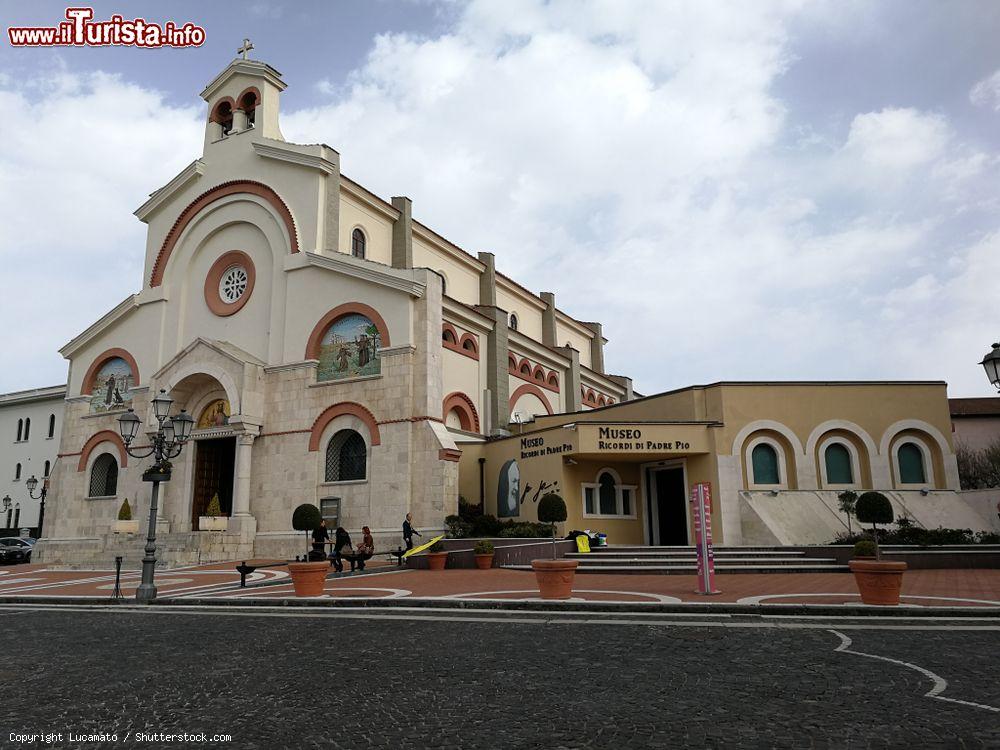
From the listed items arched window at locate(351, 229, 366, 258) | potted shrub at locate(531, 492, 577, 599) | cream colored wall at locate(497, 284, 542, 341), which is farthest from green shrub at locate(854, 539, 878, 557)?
cream colored wall at locate(497, 284, 542, 341)

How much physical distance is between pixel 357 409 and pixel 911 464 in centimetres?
1829

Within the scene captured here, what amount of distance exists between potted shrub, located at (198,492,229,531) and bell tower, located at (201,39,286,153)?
50.2 feet

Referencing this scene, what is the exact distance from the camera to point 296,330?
93.6 feet

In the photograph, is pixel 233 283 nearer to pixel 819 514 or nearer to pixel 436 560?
pixel 436 560

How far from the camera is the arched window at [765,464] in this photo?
Result: 2336cm

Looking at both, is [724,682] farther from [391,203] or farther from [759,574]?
[391,203]

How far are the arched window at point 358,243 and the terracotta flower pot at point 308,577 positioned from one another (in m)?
19.0

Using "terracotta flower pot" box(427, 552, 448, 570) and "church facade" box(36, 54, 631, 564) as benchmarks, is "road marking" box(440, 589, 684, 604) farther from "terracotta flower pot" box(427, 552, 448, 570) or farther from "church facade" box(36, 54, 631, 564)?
"church facade" box(36, 54, 631, 564)

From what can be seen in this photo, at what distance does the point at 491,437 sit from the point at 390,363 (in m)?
4.75

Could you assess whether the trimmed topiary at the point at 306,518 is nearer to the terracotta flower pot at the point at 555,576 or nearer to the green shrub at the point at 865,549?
the terracotta flower pot at the point at 555,576

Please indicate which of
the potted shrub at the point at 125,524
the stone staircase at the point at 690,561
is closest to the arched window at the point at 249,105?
the potted shrub at the point at 125,524

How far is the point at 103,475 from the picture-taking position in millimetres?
32562

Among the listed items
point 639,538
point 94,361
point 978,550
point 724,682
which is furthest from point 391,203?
point 724,682

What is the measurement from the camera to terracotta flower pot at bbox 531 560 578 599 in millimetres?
11812
